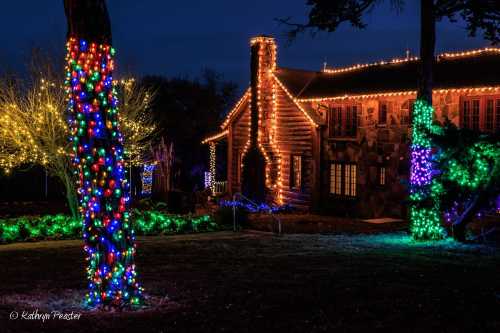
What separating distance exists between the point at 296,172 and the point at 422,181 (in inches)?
488

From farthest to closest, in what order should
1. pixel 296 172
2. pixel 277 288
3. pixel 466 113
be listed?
pixel 296 172 → pixel 466 113 → pixel 277 288

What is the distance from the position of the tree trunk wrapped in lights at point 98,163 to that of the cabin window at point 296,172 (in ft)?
66.5

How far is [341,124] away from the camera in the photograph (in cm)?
2595

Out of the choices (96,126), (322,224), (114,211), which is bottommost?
(322,224)

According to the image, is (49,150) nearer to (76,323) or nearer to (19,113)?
(19,113)

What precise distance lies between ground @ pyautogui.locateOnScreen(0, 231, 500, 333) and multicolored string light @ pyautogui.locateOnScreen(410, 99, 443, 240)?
1.76 m

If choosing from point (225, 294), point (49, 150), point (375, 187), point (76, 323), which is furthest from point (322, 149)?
point (76, 323)

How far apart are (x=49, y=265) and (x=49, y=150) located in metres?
8.46

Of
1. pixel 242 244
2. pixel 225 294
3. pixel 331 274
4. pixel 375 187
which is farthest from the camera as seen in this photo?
Answer: pixel 375 187

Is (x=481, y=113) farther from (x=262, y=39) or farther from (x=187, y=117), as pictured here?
(x=187, y=117)

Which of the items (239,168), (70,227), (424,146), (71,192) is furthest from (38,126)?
(239,168)

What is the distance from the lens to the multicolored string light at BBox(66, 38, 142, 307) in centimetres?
799

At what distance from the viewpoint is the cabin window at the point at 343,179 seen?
84.7 ft

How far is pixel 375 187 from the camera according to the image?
2444 centimetres
